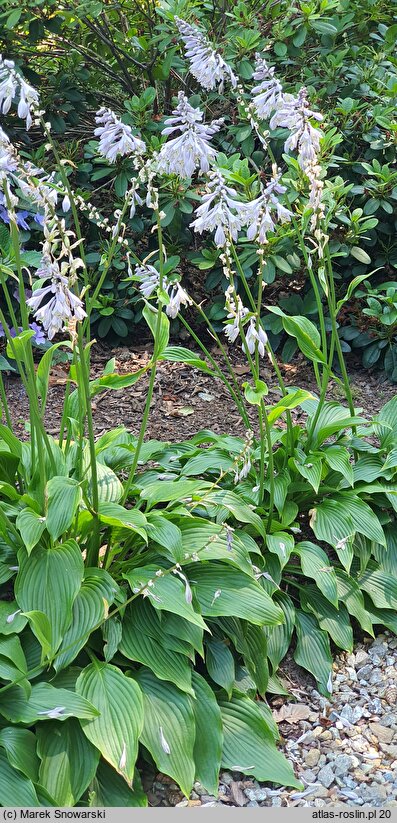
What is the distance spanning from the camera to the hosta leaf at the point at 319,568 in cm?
337

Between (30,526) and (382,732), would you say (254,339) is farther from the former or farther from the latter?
(382,732)

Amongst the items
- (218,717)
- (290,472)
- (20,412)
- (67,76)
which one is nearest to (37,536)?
(218,717)

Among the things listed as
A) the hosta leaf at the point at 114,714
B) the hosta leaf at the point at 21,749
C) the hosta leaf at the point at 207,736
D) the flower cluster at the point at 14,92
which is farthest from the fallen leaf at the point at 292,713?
the flower cluster at the point at 14,92

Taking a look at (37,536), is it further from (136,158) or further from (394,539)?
(394,539)

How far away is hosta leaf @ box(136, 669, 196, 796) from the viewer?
270 centimetres

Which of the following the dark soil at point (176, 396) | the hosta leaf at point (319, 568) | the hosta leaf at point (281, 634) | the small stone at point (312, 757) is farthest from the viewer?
the dark soil at point (176, 396)

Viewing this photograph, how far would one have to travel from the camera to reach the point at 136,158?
3.00 meters

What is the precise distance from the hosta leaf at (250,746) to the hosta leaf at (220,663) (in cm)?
8

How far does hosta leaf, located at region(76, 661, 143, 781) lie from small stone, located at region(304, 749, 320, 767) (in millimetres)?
711

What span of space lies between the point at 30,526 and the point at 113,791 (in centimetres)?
89

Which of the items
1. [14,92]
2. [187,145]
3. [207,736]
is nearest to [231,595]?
[207,736]

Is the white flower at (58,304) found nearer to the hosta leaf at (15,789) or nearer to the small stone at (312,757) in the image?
the hosta leaf at (15,789)

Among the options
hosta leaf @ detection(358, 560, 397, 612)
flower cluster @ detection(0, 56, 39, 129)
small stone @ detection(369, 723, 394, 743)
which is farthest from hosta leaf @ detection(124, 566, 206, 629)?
flower cluster @ detection(0, 56, 39, 129)

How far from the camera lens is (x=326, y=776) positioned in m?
2.91
